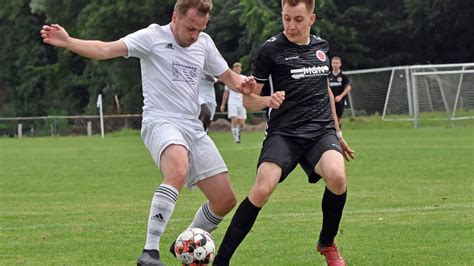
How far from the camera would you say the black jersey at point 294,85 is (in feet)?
23.9

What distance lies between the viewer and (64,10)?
6153cm

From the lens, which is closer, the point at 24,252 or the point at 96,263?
the point at 96,263

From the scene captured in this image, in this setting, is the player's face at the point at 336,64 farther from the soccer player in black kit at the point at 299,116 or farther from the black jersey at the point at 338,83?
the soccer player in black kit at the point at 299,116

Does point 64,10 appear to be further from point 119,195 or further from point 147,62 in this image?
point 147,62

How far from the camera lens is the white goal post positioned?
35.1 m

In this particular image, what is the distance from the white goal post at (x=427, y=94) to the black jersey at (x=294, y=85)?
2820 centimetres

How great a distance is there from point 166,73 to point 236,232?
1318 millimetres


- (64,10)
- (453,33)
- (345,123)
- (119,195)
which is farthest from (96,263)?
(64,10)

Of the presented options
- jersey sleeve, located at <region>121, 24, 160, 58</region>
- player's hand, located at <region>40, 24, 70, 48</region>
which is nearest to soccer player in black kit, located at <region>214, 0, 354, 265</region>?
jersey sleeve, located at <region>121, 24, 160, 58</region>

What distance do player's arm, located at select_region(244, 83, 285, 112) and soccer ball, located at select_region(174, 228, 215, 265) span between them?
39.5 inches

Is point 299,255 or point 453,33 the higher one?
point 299,255

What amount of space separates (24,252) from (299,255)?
229 cm

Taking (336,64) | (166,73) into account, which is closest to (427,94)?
(336,64)

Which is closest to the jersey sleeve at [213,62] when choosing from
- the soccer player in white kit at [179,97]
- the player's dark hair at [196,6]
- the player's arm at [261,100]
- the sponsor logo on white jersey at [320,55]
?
the soccer player in white kit at [179,97]
